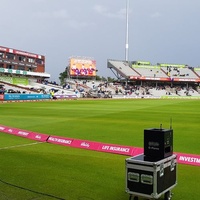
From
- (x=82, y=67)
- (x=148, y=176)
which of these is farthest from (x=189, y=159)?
(x=82, y=67)

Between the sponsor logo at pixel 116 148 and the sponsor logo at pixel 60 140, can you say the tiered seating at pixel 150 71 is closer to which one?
the sponsor logo at pixel 60 140

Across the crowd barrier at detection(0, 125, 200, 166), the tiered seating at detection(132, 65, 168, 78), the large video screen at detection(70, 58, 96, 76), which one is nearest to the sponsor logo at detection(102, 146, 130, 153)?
the crowd barrier at detection(0, 125, 200, 166)

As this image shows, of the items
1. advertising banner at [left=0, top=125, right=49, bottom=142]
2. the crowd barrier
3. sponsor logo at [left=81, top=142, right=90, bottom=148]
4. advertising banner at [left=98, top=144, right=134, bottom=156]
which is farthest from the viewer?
advertising banner at [left=0, top=125, right=49, bottom=142]

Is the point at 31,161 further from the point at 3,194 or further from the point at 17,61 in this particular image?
the point at 17,61

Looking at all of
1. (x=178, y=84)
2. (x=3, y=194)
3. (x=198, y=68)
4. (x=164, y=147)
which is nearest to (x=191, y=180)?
(x=164, y=147)

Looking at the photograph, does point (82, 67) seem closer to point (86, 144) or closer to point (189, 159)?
point (86, 144)

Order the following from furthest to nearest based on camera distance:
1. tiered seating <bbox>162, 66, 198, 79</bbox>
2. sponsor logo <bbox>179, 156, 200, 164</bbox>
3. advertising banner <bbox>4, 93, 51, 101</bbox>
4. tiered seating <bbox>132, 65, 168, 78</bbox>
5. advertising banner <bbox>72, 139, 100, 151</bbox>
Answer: tiered seating <bbox>162, 66, 198, 79</bbox>, tiered seating <bbox>132, 65, 168, 78</bbox>, advertising banner <bbox>4, 93, 51, 101</bbox>, advertising banner <bbox>72, 139, 100, 151</bbox>, sponsor logo <bbox>179, 156, 200, 164</bbox>

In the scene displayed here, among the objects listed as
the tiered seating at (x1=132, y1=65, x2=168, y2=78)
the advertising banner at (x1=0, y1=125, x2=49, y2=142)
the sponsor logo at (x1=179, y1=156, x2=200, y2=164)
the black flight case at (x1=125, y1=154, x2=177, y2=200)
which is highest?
the tiered seating at (x1=132, y1=65, x2=168, y2=78)

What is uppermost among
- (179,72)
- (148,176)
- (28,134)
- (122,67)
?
(122,67)

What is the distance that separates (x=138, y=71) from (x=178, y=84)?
59.7 feet

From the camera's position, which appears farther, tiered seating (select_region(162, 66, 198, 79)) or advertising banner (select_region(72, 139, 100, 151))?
tiered seating (select_region(162, 66, 198, 79))

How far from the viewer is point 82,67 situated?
348ft

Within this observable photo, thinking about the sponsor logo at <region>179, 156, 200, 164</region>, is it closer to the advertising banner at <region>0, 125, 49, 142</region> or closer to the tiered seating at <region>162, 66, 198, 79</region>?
the advertising banner at <region>0, 125, 49, 142</region>

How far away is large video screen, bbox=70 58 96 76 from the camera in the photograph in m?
104
